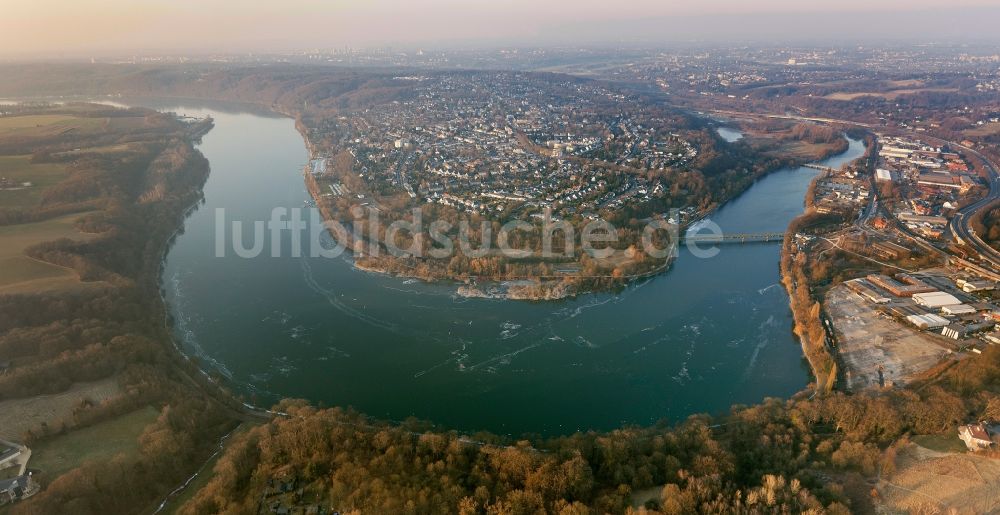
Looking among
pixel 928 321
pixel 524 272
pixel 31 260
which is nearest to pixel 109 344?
pixel 31 260

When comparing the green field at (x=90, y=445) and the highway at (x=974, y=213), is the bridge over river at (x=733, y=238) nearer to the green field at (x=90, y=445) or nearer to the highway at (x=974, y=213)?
the highway at (x=974, y=213)

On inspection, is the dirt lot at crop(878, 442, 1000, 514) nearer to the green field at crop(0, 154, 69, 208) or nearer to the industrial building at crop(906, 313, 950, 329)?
the industrial building at crop(906, 313, 950, 329)

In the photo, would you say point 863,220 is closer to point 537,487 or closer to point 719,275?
point 719,275

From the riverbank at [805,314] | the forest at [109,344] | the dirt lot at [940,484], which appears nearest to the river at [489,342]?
the riverbank at [805,314]

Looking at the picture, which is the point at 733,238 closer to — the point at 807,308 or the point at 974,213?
the point at 807,308

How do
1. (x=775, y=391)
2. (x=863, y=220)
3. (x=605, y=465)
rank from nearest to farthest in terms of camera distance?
1. (x=605, y=465)
2. (x=775, y=391)
3. (x=863, y=220)

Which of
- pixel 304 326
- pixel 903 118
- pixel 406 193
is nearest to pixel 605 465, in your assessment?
pixel 304 326
